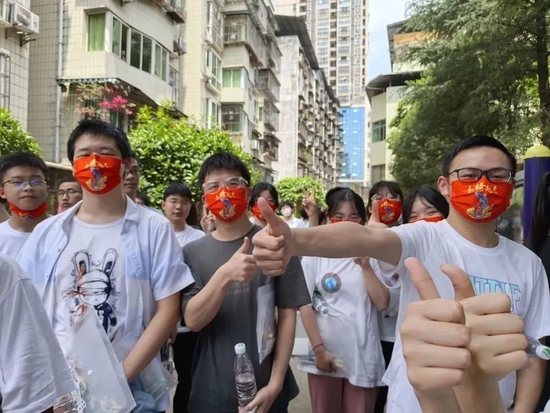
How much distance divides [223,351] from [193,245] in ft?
1.84

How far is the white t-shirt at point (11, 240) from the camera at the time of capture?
3.19 meters

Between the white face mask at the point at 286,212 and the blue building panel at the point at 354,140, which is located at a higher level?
the blue building panel at the point at 354,140

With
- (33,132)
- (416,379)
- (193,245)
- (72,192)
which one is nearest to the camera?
(416,379)

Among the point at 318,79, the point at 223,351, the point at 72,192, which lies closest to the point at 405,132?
the point at 72,192

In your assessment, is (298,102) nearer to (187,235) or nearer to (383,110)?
(383,110)

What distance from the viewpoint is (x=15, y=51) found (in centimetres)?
1260

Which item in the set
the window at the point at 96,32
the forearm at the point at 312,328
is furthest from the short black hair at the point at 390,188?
the window at the point at 96,32

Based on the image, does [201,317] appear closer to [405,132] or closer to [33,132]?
[33,132]

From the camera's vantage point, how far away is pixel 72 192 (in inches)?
163

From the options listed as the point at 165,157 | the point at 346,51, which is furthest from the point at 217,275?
the point at 346,51

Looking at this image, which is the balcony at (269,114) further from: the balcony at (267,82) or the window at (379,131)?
the window at (379,131)

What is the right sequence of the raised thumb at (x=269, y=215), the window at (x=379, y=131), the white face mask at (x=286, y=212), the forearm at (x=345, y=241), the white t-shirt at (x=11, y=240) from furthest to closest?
the window at (x=379, y=131) < the white face mask at (x=286, y=212) < the white t-shirt at (x=11, y=240) < the forearm at (x=345, y=241) < the raised thumb at (x=269, y=215)

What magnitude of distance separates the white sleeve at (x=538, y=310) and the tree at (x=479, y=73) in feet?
20.4

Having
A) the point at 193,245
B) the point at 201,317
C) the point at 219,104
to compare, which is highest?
the point at 219,104
